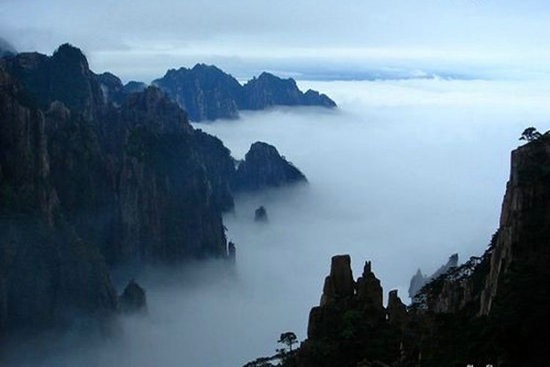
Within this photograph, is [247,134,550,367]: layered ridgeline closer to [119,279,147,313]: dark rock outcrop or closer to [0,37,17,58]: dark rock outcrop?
[119,279,147,313]: dark rock outcrop

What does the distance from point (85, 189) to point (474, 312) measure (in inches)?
3242

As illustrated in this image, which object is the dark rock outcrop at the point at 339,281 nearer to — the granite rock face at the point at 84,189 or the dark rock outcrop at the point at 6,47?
the granite rock face at the point at 84,189

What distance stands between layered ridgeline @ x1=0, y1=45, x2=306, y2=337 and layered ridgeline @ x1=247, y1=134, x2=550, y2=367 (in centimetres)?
4374

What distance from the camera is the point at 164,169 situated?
13425cm

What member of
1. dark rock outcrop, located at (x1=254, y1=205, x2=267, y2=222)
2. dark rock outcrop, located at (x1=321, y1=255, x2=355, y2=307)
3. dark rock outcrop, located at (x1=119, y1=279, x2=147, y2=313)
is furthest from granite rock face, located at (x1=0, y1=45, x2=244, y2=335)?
dark rock outcrop, located at (x1=321, y1=255, x2=355, y2=307)

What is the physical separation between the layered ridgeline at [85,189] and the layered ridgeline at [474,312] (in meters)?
43.7

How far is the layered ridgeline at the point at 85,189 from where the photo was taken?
89938 mm

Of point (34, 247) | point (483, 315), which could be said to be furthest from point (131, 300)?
point (483, 315)

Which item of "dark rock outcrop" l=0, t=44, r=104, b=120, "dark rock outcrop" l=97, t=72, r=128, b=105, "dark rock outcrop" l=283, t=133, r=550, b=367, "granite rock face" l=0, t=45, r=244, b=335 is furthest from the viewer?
"dark rock outcrop" l=97, t=72, r=128, b=105

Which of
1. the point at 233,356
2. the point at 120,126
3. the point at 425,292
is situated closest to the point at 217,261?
the point at 120,126

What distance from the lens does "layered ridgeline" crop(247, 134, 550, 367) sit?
102ft

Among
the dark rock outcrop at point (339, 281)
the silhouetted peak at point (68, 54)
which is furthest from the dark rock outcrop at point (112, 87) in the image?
the dark rock outcrop at point (339, 281)

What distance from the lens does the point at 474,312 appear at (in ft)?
145

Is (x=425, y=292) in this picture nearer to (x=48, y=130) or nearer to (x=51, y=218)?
(x=51, y=218)
